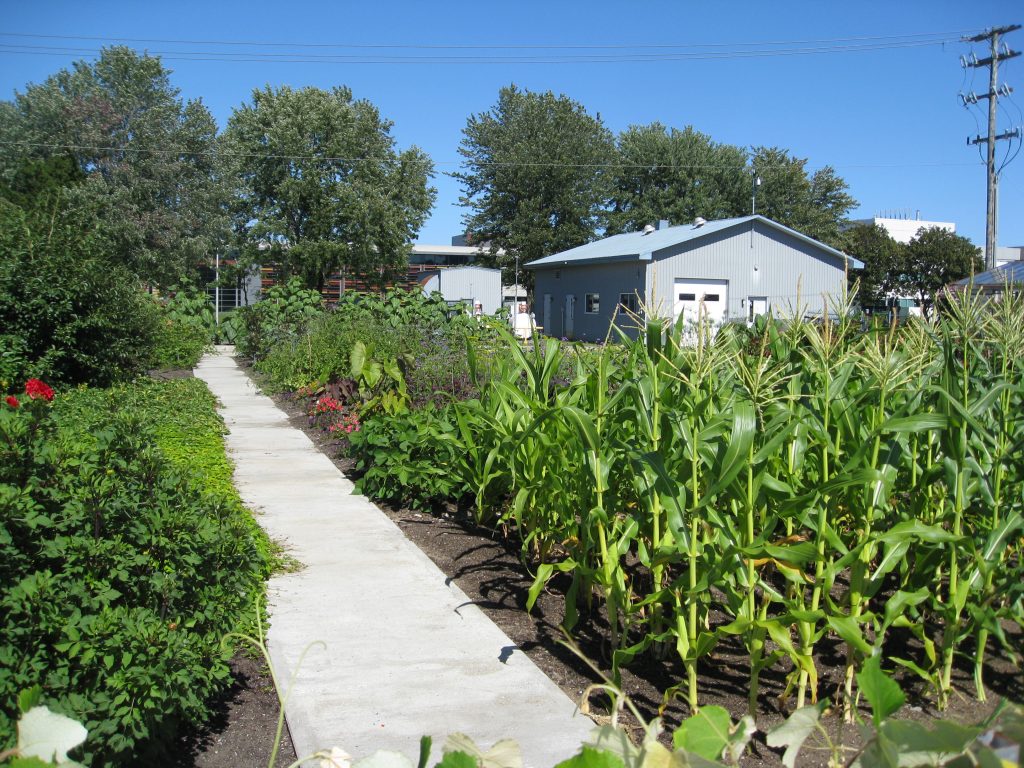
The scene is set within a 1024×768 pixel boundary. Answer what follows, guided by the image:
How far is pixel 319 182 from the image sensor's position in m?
38.6

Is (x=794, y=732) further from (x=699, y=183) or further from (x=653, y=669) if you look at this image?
(x=699, y=183)

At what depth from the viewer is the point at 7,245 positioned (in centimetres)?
1159

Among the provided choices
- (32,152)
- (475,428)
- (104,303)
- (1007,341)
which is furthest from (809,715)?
(32,152)

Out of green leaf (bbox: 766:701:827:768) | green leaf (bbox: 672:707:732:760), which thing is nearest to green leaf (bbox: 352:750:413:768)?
green leaf (bbox: 672:707:732:760)

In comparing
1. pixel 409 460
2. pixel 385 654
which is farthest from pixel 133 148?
pixel 385 654

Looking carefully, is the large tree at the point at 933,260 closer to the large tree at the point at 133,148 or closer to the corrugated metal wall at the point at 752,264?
the corrugated metal wall at the point at 752,264

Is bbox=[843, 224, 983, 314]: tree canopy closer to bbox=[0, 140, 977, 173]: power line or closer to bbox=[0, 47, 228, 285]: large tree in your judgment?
bbox=[0, 140, 977, 173]: power line

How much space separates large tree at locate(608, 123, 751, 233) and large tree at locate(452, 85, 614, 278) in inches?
56.3

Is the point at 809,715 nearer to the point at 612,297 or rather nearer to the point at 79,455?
the point at 79,455

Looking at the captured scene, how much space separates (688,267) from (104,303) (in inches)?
947

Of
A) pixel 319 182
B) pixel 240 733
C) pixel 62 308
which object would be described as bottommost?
pixel 240 733

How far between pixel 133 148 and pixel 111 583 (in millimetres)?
32432

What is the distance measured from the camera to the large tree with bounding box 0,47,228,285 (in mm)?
31594

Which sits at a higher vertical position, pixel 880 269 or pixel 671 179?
pixel 671 179
